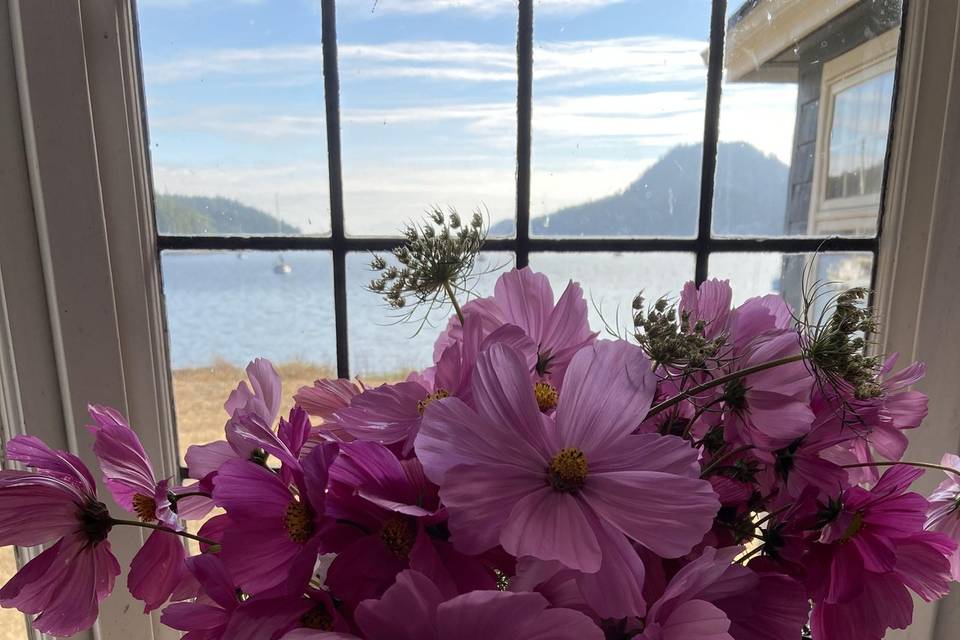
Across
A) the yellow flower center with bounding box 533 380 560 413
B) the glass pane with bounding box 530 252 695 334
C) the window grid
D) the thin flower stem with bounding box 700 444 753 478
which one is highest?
the window grid

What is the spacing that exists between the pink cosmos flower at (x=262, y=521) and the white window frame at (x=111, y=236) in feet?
1.72

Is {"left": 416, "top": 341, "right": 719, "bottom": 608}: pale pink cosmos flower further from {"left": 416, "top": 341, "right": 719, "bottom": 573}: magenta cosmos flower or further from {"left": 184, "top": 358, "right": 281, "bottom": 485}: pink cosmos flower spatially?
{"left": 184, "top": 358, "right": 281, "bottom": 485}: pink cosmos flower

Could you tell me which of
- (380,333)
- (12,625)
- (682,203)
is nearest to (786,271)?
(682,203)

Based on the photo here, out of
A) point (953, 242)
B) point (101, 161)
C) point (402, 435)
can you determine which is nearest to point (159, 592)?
point (402, 435)

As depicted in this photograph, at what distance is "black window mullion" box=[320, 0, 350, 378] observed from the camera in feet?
2.41

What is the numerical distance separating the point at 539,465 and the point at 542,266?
0.55 meters

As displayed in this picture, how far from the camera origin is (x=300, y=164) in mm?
767

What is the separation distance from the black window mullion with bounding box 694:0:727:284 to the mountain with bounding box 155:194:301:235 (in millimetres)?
521

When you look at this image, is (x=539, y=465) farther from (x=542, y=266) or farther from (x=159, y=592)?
(x=542, y=266)

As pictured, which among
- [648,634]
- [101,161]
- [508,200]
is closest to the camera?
[648,634]

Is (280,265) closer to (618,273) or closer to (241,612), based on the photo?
(618,273)

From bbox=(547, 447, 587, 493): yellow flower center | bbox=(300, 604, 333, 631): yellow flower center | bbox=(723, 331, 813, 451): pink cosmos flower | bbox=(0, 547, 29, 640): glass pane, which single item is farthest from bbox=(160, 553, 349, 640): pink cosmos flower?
bbox=(0, 547, 29, 640): glass pane

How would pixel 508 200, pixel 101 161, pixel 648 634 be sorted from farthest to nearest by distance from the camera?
pixel 508 200 < pixel 101 161 < pixel 648 634

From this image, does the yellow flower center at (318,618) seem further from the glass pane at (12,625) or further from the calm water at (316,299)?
the glass pane at (12,625)
